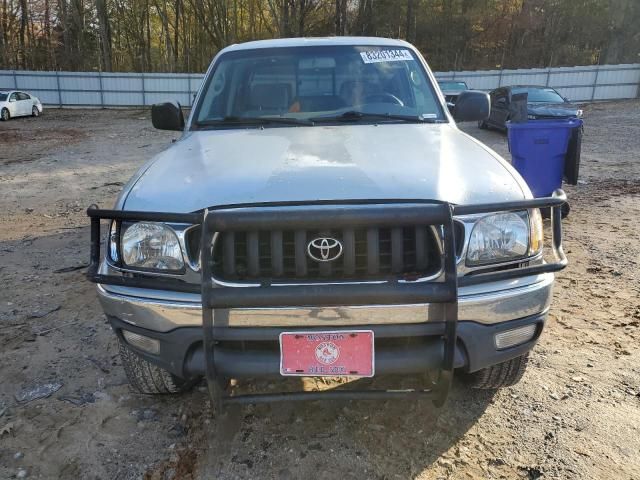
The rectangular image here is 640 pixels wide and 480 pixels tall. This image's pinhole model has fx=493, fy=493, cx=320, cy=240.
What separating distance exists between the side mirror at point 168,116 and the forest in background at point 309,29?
28.2 m

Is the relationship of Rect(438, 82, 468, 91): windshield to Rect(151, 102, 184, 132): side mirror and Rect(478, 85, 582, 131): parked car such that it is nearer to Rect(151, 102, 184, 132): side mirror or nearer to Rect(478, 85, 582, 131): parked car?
Rect(478, 85, 582, 131): parked car

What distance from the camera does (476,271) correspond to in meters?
2.00

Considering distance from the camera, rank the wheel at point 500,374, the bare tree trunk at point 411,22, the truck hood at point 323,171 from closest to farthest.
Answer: the truck hood at point 323,171 → the wheel at point 500,374 → the bare tree trunk at point 411,22

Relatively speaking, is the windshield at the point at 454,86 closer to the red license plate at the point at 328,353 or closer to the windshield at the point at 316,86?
the windshield at the point at 316,86

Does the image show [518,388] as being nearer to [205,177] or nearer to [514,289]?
[514,289]

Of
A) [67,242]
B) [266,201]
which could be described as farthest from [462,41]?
[266,201]

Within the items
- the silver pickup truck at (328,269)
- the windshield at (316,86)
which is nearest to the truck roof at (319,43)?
the windshield at (316,86)

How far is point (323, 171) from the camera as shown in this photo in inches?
85.0

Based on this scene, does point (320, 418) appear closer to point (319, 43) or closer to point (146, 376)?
point (146, 376)

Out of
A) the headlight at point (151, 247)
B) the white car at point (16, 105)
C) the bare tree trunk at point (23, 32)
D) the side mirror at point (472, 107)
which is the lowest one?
the white car at point (16, 105)

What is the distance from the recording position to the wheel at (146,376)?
2467 mm

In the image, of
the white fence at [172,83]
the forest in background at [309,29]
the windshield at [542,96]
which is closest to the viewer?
the windshield at [542,96]

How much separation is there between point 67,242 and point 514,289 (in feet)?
16.1

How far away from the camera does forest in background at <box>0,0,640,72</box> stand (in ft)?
102
